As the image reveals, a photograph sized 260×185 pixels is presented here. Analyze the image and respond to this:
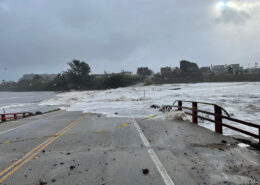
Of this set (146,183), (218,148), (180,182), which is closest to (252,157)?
(218,148)

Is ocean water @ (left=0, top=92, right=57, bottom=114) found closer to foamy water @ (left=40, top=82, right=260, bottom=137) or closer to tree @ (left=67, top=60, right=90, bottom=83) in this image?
foamy water @ (left=40, top=82, right=260, bottom=137)

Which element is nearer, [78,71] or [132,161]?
[132,161]

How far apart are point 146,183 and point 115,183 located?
604 millimetres

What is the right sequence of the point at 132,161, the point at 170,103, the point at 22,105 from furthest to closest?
the point at 22,105, the point at 170,103, the point at 132,161

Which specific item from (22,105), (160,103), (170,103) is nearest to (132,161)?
(160,103)

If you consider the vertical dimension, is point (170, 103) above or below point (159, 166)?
below

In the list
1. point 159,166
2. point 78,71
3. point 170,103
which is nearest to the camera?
point 159,166

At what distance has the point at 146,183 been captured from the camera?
3.50 meters

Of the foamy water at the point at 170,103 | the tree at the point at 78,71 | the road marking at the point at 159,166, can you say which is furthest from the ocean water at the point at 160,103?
the tree at the point at 78,71

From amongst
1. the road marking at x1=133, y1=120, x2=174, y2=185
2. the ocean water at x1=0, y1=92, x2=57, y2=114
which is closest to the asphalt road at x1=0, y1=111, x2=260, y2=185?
the road marking at x1=133, y1=120, x2=174, y2=185

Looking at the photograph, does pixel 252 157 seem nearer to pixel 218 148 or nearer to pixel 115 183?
pixel 218 148

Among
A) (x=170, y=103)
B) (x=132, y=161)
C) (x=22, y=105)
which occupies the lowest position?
(x=22, y=105)

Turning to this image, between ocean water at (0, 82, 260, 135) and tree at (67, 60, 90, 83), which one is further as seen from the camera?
tree at (67, 60, 90, 83)

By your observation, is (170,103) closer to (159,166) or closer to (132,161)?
(132,161)
